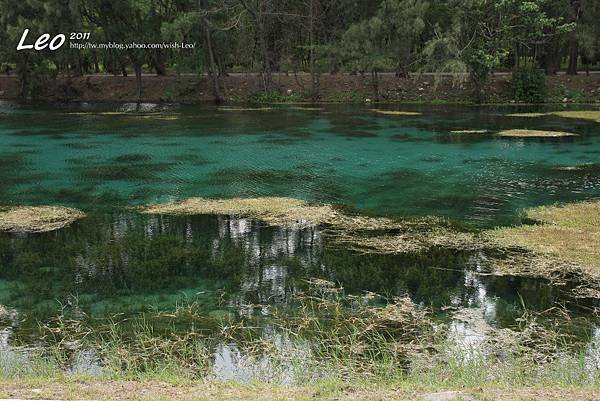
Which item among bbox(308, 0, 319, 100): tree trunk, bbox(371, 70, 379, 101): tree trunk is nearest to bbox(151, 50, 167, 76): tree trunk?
bbox(308, 0, 319, 100): tree trunk

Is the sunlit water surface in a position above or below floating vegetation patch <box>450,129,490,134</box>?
below

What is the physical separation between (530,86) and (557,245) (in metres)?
30.2

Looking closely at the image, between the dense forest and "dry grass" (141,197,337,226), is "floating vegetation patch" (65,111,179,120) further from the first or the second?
"dry grass" (141,197,337,226)

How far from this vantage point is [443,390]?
204 inches

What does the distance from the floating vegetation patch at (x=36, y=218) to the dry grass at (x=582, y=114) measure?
25.7 m

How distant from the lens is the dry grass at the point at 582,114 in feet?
102

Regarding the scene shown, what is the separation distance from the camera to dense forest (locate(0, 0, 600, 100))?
3725 centimetres

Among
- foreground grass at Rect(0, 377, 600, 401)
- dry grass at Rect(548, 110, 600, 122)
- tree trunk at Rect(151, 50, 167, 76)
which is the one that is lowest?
dry grass at Rect(548, 110, 600, 122)

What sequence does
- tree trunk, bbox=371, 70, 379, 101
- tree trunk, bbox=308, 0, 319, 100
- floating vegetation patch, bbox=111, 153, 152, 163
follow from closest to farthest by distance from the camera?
floating vegetation patch, bbox=111, 153, 152, 163 → tree trunk, bbox=308, 0, 319, 100 → tree trunk, bbox=371, 70, 379, 101

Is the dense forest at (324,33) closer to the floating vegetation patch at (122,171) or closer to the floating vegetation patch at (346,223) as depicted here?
the floating vegetation patch at (122,171)

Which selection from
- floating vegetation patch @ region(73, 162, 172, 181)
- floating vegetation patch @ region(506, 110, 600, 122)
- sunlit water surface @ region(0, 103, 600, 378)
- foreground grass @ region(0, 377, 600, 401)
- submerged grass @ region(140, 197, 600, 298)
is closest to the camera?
foreground grass @ region(0, 377, 600, 401)

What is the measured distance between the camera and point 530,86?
3853 cm

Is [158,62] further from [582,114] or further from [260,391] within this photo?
[260,391]

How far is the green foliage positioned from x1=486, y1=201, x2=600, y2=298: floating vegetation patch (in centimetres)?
2689
